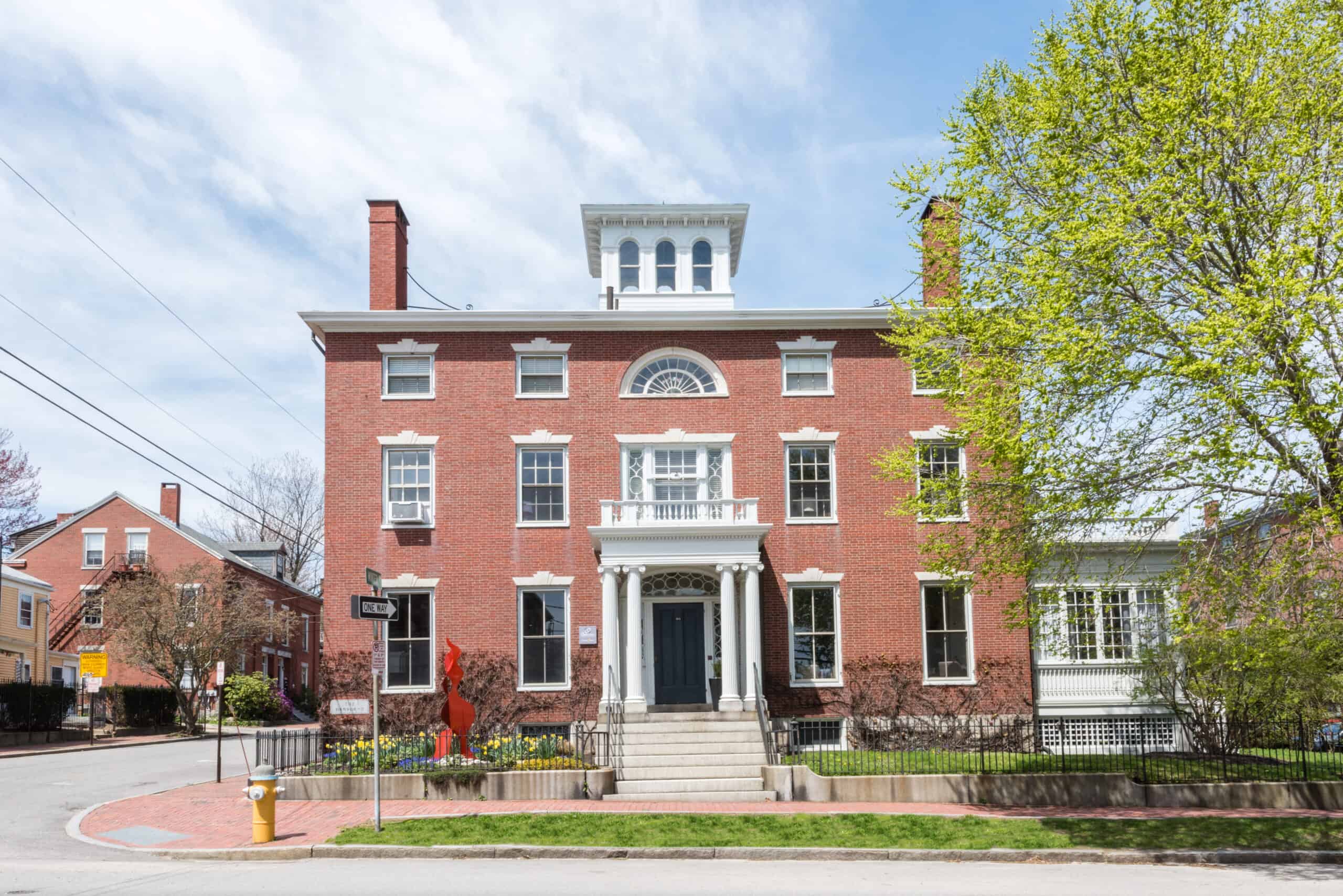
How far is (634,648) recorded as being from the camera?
25344mm

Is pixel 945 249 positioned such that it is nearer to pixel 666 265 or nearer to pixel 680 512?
pixel 680 512

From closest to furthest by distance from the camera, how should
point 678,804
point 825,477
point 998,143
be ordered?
point 998,143 < point 678,804 < point 825,477

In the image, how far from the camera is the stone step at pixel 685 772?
2241 centimetres

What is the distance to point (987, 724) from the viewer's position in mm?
26672

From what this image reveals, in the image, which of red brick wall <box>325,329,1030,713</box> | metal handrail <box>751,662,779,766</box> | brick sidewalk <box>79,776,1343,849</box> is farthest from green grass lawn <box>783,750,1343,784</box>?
red brick wall <box>325,329,1030,713</box>

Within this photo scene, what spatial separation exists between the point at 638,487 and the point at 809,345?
5107 millimetres

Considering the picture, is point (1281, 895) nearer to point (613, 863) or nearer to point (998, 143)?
point (613, 863)

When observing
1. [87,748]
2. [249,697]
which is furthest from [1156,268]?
[249,697]

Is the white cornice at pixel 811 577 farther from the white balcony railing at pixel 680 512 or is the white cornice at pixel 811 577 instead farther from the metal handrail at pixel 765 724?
the metal handrail at pixel 765 724

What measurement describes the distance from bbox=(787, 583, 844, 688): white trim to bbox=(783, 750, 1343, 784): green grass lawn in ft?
10.6

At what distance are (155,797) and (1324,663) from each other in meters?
19.9

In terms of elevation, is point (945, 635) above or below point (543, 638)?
below

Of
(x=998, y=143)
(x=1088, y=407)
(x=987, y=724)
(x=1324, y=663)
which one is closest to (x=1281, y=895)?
(x=1088, y=407)

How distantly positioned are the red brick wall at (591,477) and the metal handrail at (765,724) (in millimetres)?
1901
